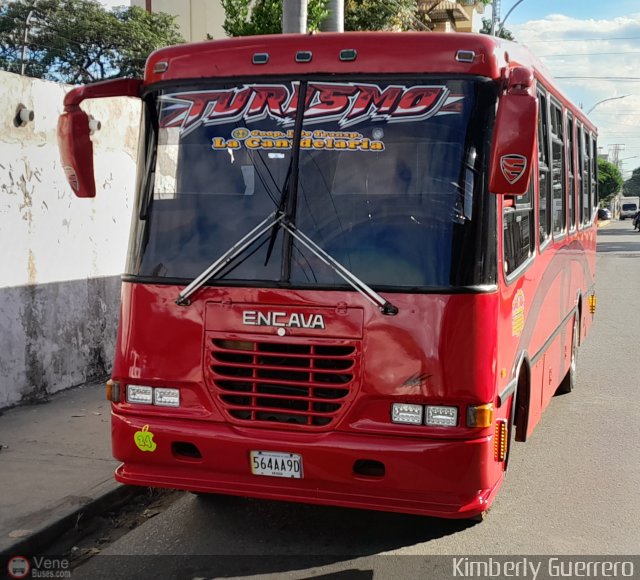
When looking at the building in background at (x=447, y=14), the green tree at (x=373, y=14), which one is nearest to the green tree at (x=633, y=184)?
the building in background at (x=447, y=14)

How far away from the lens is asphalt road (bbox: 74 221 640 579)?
4.70m

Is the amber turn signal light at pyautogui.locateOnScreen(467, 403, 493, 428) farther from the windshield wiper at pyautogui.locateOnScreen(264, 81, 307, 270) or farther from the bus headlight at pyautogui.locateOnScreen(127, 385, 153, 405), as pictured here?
the bus headlight at pyautogui.locateOnScreen(127, 385, 153, 405)

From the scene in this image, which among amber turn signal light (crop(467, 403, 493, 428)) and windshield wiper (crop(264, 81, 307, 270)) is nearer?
amber turn signal light (crop(467, 403, 493, 428))

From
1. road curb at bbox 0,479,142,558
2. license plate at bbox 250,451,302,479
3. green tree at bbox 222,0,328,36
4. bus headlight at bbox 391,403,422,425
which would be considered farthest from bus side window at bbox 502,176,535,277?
green tree at bbox 222,0,328,36

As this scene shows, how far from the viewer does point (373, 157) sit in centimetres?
455

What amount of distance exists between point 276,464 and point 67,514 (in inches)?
59.1

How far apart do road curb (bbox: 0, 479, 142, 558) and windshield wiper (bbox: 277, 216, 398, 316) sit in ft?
7.22

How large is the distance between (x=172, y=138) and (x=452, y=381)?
6.79 feet

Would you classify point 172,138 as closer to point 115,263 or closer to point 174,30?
point 115,263

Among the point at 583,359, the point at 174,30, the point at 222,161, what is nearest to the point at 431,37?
the point at 222,161

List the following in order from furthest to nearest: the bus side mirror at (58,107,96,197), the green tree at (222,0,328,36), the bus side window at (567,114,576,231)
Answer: the green tree at (222,0,328,36), the bus side window at (567,114,576,231), the bus side mirror at (58,107,96,197)

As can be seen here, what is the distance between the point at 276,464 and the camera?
4508 mm

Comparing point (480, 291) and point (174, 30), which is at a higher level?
point (174, 30)

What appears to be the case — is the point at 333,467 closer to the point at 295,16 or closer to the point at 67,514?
the point at 67,514
